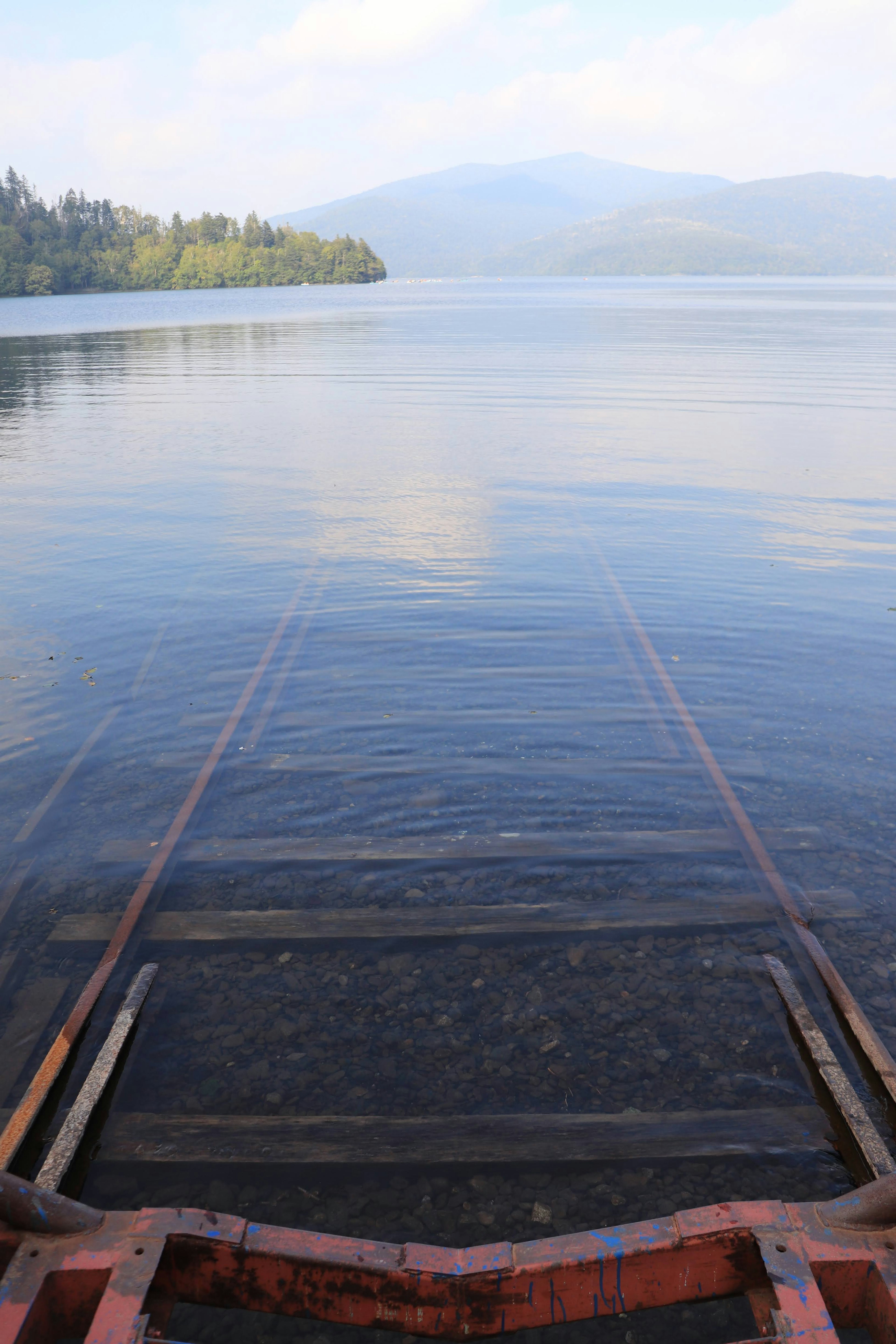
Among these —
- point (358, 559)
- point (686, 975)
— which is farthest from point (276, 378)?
point (686, 975)

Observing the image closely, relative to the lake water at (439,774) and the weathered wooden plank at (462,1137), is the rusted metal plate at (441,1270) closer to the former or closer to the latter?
the lake water at (439,774)

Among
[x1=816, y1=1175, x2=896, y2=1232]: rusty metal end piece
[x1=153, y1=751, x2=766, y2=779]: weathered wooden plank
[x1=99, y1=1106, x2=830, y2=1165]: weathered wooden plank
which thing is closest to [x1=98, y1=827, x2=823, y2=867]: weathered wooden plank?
[x1=153, y1=751, x2=766, y2=779]: weathered wooden plank

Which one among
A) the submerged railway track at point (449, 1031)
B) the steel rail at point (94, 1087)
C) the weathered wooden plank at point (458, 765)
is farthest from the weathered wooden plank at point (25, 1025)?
the weathered wooden plank at point (458, 765)

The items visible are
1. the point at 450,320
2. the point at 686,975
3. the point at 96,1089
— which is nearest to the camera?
the point at 96,1089

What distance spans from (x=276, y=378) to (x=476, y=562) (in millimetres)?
26548

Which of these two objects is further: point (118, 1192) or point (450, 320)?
point (450, 320)

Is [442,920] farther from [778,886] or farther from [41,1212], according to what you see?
[41,1212]

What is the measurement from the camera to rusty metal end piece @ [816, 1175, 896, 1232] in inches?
121

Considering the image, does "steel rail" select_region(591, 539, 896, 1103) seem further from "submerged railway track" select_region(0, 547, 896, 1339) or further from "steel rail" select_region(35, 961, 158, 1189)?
"steel rail" select_region(35, 961, 158, 1189)

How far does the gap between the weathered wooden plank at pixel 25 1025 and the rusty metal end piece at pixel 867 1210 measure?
12.4 feet

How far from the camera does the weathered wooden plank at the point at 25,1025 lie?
462cm

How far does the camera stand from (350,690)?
9375 millimetres

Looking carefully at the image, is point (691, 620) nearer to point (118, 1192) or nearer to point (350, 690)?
point (350, 690)

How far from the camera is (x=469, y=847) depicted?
655 cm
